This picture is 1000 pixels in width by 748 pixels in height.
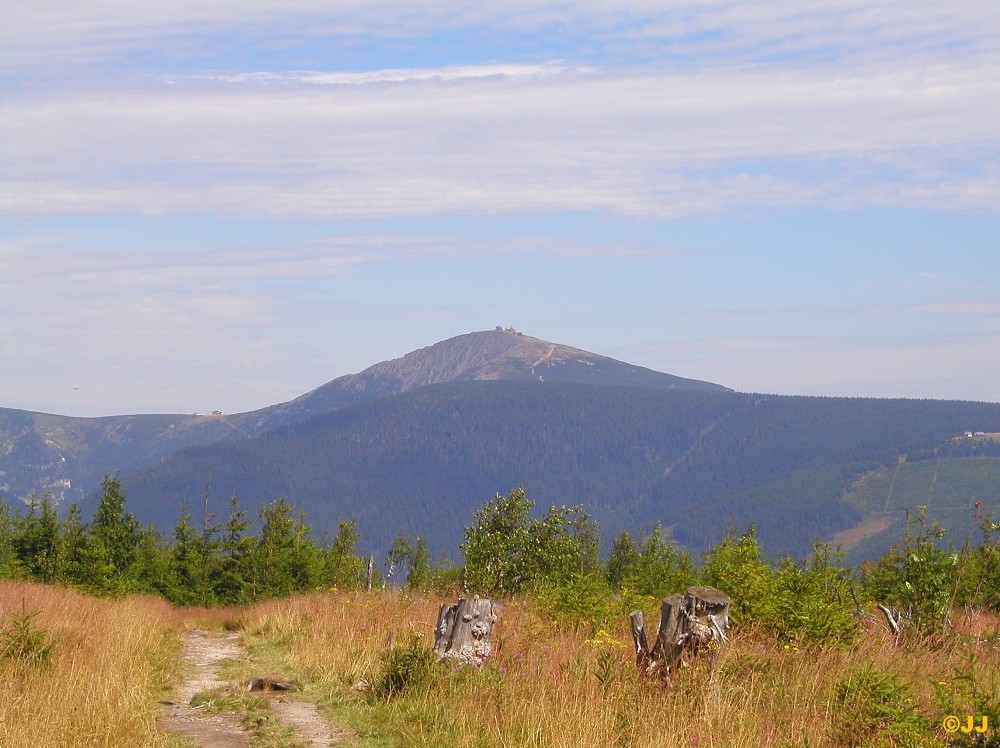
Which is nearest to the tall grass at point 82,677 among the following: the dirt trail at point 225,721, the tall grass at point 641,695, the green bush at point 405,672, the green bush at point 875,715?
the dirt trail at point 225,721

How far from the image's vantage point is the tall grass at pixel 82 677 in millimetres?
9758

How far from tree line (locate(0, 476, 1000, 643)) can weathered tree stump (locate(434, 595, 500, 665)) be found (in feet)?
9.48

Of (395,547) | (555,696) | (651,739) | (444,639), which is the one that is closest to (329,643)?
(444,639)

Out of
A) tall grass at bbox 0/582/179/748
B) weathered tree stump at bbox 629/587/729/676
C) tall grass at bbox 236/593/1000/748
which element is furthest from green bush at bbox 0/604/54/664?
weathered tree stump at bbox 629/587/729/676

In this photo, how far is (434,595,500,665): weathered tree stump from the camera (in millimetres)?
12852

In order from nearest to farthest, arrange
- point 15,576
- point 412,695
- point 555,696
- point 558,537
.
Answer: point 555,696 < point 412,695 < point 15,576 < point 558,537

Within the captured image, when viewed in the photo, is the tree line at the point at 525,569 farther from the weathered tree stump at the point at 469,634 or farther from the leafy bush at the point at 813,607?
the weathered tree stump at the point at 469,634

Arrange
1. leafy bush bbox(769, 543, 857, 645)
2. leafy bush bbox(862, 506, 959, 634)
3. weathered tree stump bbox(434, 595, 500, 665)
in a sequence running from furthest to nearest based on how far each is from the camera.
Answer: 1. leafy bush bbox(862, 506, 959, 634)
2. weathered tree stump bbox(434, 595, 500, 665)
3. leafy bush bbox(769, 543, 857, 645)

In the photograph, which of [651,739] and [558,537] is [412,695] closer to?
[651,739]

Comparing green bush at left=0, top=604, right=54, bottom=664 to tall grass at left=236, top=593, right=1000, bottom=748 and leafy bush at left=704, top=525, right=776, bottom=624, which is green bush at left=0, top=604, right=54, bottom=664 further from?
leafy bush at left=704, top=525, right=776, bottom=624

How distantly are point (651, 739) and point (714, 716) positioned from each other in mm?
786

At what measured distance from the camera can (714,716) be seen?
32.0 feet

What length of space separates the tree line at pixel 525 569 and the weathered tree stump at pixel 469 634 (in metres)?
2.89

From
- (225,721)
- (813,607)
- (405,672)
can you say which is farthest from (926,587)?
(225,721)
